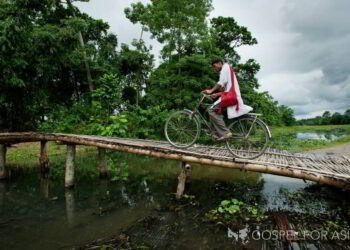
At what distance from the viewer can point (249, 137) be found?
22.2 feet

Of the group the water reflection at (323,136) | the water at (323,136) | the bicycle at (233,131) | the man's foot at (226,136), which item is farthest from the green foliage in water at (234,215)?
the water reflection at (323,136)

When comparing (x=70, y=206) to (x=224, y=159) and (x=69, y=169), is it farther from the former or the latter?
(x=224, y=159)

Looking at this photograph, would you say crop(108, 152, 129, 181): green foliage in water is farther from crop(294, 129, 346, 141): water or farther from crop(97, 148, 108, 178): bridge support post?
crop(294, 129, 346, 141): water

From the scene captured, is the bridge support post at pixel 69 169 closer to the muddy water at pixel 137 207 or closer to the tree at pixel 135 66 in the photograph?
the muddy water at pixel 137 207

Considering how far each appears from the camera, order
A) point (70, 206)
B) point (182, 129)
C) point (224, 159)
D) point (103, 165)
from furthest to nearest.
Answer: point (103, 165) < point (70, 206) < point (182, 129) < point (224, 159)

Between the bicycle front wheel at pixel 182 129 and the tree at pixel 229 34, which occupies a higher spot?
the tree at pixel 229 34

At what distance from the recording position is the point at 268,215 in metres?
6.82

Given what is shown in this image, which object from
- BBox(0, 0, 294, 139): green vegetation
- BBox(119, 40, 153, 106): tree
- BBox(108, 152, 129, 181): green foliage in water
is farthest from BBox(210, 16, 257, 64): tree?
BBox(108, 152, 129, 181): green foliage in water

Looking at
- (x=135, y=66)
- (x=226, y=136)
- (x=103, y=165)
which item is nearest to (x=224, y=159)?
(x=226, y=136)

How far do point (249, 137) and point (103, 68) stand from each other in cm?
1635

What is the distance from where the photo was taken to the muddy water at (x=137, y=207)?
18.9 feet

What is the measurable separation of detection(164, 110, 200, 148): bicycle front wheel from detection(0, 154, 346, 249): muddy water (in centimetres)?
168

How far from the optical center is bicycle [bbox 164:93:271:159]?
6643 millimetres

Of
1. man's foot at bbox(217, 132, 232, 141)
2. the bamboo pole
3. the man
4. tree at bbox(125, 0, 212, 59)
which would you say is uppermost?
tree at bbox(125, 0, 212, 59)
